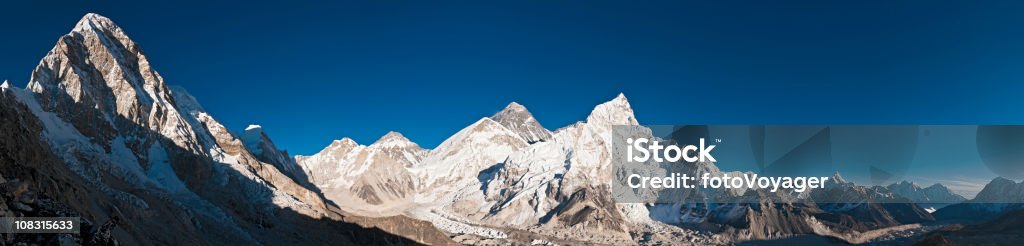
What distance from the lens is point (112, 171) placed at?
13862 cm

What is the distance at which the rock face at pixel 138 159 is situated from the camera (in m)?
108

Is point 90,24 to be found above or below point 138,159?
above

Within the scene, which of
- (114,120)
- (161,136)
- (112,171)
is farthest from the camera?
(161,136)

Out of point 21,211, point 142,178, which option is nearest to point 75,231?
point 21,211

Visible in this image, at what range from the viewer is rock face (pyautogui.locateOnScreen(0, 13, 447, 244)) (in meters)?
108

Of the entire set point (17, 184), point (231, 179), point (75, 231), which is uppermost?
point (231, 179)

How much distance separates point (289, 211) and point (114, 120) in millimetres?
46972

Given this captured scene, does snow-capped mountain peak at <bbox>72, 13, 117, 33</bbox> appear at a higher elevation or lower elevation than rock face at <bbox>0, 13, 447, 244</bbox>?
higher

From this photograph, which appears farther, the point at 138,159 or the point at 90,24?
the point at 90,24

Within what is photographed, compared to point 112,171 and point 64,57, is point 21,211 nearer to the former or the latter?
point 112,171

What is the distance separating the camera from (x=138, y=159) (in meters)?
161

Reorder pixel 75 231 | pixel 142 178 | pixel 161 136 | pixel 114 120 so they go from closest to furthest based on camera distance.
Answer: pixel 75 231 → pixel 142 178 → pixel 114 120 → pixel 161 136

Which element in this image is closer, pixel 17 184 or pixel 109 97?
pixel 17 184

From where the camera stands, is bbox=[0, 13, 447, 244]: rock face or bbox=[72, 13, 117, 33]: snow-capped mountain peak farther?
bbox=[72, 13, 117, 33]: snow-capped mountain peak
